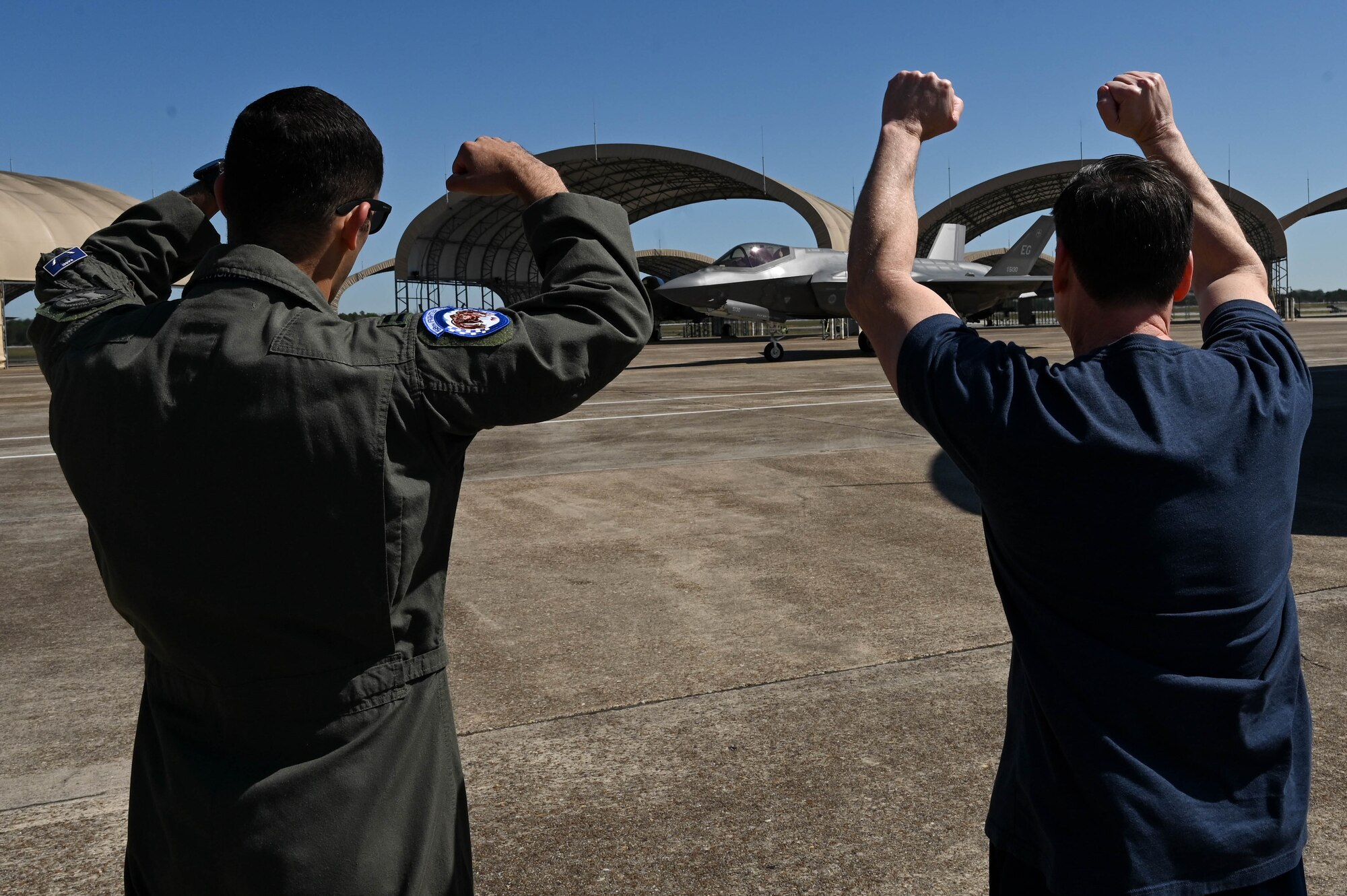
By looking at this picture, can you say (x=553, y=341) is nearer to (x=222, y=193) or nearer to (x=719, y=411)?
(x=222, y=193)

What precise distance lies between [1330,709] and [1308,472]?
568cm

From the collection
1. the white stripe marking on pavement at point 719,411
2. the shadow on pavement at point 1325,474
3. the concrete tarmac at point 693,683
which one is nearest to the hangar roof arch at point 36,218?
the white stripe marking on pavement at point 719,411

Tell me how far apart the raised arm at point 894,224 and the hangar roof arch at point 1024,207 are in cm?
4801

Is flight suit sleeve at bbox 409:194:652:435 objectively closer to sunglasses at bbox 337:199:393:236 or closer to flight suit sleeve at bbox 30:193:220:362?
sunglasses at bbox 337:199:393:236

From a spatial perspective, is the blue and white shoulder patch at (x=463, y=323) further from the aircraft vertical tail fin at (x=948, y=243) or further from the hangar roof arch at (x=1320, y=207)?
the hangar roof arch at (x=1320, y=207)

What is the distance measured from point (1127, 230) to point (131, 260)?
179 centimetres

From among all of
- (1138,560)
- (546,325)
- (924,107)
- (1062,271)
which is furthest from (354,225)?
(1138,560)

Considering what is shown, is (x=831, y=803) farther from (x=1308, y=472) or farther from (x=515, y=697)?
(x=1308, y=472)

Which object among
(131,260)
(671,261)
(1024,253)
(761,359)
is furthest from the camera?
(671,261)

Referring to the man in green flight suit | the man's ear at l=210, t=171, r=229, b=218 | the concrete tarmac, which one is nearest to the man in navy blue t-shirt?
the man in green flight suit

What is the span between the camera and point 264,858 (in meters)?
1.49

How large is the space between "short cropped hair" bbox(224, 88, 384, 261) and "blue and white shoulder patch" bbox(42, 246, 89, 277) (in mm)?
452

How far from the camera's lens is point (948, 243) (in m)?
34.9

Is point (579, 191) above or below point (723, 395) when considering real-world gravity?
above
